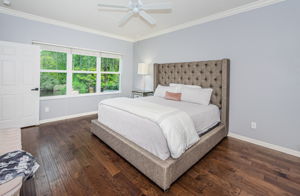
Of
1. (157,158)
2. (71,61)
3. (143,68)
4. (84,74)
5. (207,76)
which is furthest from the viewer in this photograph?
(143,68)

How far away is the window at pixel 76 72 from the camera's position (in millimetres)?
3584

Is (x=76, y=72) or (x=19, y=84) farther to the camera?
(x=76, y=72)

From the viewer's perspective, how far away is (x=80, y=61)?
13.4 feet

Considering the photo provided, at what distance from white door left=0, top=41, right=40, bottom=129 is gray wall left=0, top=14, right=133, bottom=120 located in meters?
0.23

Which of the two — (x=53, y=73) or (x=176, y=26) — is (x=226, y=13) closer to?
(x=176, y=26)

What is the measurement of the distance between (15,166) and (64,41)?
3.38 metres

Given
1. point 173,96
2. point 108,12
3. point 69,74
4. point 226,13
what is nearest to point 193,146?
point 173,96

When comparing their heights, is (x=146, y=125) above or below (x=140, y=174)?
above

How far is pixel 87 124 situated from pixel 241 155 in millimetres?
3220

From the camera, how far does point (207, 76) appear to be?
10.3ft

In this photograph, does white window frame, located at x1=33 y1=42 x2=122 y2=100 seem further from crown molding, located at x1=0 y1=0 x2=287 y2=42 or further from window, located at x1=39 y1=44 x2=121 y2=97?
crown molding, located at x1=0 y1=0 x2=287 y2=42

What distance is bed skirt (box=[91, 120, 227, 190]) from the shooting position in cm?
148

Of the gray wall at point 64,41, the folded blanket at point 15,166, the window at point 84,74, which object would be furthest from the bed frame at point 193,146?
the window at point 84,74

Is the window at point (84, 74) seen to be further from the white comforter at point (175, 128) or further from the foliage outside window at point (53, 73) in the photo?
the white comforter at point (175, 128)
